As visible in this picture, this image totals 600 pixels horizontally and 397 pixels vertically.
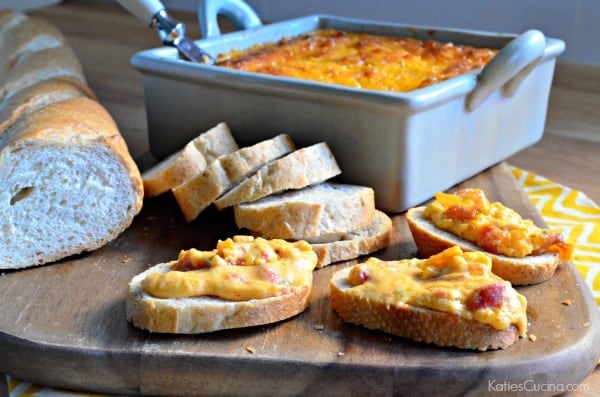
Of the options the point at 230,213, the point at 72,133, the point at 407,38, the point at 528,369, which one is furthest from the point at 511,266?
the point at 407,38

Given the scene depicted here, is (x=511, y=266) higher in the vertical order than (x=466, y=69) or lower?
lower

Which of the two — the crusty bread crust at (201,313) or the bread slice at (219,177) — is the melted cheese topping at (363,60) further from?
the crusty bread crust at (201,313)

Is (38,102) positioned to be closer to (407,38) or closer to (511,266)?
(407,38)

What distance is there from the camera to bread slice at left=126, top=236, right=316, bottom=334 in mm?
1895

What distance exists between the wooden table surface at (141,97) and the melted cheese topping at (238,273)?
70 cm

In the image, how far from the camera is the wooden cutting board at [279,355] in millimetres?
1787

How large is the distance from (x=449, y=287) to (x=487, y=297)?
0.09m

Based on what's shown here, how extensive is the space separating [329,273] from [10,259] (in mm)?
834

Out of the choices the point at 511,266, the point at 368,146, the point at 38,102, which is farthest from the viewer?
the point at 38,102

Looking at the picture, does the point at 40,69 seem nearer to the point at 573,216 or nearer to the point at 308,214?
the point at 308,214

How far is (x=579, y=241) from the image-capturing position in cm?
250

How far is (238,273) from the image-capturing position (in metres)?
1.96

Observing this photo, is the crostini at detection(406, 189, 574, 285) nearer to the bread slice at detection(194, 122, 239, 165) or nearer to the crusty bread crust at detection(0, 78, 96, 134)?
the bread slice at detection(194, 122, 239, 165)

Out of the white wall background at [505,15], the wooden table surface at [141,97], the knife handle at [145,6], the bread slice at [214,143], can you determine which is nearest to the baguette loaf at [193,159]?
the bread slice at [214,143]
